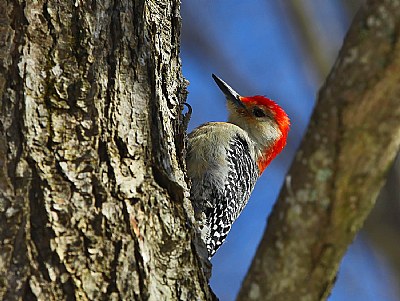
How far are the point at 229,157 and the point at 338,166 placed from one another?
3.13 meters

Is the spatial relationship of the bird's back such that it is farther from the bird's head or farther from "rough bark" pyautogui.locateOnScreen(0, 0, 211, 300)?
"rough bark" pyautogui.locateOnScreen(0, 0, 211, 300)

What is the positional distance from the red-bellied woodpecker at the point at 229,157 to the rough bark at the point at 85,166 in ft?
3.63

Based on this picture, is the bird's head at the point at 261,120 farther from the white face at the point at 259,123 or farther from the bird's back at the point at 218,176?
the bird's back at the point at 218,176

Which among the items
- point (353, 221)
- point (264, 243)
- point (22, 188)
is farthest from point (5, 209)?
point (353, 221)

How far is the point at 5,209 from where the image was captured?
8.81 feet

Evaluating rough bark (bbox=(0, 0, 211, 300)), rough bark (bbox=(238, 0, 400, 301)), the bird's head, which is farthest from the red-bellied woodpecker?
rough bark (bbox=(238, 0, 400, 301))

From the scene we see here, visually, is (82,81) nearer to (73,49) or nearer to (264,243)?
(73,49)

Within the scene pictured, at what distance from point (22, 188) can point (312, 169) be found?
129 cm

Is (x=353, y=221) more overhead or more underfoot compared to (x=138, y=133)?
more underfoot

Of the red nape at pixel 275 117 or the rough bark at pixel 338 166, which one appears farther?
the red nape at pixel 275 117

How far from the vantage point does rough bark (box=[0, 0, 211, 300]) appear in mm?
2635

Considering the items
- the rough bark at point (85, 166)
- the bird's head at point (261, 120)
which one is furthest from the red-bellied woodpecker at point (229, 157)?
the rough bark at point (85, 166)

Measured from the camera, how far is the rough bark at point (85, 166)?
8.64 feet

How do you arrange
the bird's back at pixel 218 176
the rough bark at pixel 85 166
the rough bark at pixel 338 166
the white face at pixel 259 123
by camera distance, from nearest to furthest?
the rough bark at pixel 338 166 → the rough bark at pixel 85 166 → the bird's back at pixel 218 176 → the white face at pixel 259 123
